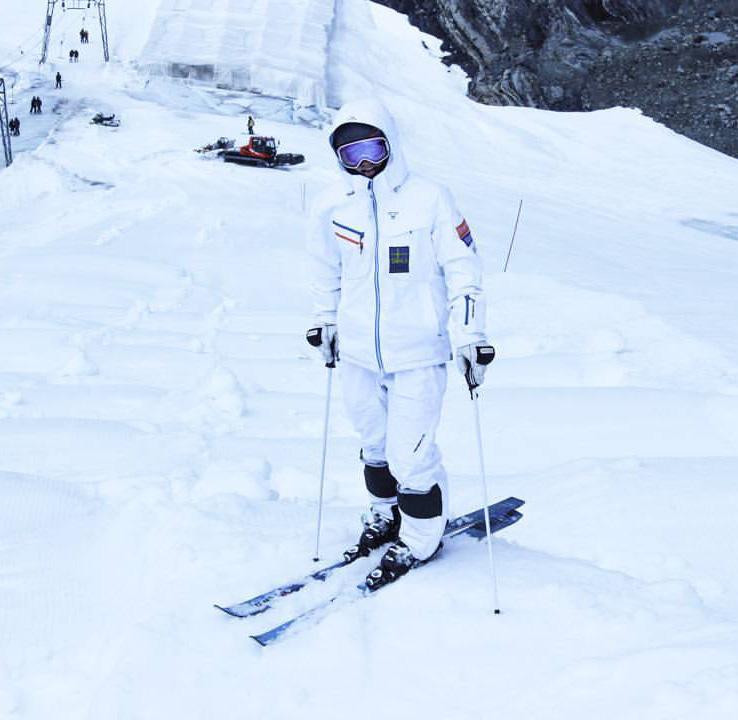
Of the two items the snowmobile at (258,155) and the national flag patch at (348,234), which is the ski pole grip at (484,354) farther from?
the snowmobile at (258,155)

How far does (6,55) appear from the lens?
38156 millimetres

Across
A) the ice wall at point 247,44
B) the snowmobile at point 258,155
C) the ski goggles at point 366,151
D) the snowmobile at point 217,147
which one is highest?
the ski goggles at point 366,151

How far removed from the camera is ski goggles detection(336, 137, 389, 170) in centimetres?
311

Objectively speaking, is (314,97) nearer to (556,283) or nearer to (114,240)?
(114,240)

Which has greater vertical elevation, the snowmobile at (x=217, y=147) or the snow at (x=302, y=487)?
the snow at (x=302, y=487)

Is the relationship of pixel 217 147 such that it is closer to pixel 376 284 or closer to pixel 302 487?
pixel 302 487

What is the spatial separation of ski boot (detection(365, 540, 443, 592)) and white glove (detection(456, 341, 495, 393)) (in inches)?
30.7

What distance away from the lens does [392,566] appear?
11.0ft

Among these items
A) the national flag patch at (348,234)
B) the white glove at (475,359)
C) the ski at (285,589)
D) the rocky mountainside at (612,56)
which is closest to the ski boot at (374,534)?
the ski at (285,589)

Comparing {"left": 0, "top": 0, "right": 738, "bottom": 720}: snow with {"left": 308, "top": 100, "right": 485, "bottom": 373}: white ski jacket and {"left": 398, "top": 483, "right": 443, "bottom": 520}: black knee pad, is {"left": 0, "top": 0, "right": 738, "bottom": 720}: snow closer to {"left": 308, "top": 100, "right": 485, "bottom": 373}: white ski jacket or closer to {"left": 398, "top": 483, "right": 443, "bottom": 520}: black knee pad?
{"left": 398, "top": 483, "right": 443, "bottom": 520}: black knee pad

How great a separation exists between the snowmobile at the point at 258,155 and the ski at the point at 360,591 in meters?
17.5

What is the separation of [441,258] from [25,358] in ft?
16.2

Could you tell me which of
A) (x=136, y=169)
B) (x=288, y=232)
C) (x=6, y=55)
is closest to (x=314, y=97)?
(x=136, y=169)

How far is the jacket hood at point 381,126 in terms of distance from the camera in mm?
3086
